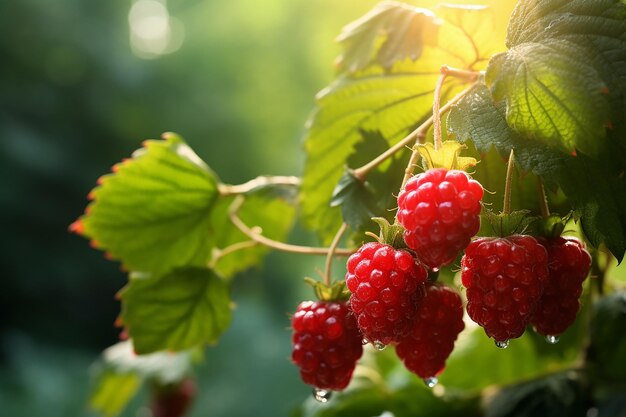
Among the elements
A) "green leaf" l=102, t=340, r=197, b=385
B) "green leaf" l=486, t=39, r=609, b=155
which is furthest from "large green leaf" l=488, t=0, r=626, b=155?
"green leaf" l=102, t=340, r=197, b=385

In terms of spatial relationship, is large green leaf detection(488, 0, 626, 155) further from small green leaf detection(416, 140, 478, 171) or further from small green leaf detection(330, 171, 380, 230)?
small green leaf detection(330, 171, 380, 230)

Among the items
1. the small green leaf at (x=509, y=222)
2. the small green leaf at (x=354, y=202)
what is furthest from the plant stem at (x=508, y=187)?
the small green leaf at (x=354, y=202)

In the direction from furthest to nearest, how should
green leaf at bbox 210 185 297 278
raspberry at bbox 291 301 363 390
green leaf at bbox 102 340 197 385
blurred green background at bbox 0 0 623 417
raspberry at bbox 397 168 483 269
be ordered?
blurred green background at bbox 0 0 623 417 → green leaf at bbox 102 340 197 385 → green leaf at bbox 210 185 297 278 → raspberry at bbox 291 301 363 390 → raspberry at bbox 397 168 483 269

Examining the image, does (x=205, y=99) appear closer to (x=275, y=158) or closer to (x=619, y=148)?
(x=275, y=158)

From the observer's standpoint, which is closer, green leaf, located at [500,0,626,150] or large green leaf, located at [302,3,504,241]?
green leaf, located at [500,0,626,150]

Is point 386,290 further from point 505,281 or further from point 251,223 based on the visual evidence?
point 251,223

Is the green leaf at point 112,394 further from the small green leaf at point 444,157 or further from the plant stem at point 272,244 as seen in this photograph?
the small green leaf at point 444,157

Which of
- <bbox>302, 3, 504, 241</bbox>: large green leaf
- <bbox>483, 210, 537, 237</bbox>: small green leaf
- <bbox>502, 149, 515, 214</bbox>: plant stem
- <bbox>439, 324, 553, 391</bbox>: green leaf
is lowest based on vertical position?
<bbox>439, 324, 553, 391</bbox>: green leaf

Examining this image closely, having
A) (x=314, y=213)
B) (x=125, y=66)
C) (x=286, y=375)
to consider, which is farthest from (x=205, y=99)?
(x=314, y=213)
